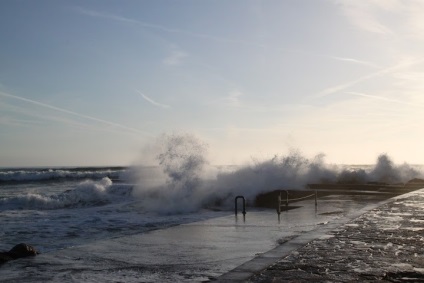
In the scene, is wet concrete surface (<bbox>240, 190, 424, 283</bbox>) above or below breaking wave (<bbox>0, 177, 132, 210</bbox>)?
below

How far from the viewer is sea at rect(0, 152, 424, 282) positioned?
10.8m

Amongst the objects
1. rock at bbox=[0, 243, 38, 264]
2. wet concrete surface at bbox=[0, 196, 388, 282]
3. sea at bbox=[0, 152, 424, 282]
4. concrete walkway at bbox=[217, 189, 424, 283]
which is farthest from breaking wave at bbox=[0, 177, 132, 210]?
concrete walkway at bbox=[217, 189, 424, 283]

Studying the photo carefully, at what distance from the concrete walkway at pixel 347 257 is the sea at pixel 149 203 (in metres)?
0.98

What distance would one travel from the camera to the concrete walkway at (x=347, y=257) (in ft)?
16.5

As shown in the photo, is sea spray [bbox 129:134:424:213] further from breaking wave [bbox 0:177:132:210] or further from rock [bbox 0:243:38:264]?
rock [bbox 0:243:38:264]

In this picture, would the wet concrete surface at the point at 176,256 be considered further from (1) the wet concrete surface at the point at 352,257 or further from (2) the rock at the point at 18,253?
(2) the rock at the point at 18,253

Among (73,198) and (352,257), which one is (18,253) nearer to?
(352,257)

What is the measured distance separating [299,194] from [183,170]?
575cm

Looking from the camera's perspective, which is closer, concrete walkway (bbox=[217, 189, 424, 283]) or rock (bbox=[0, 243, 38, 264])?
concrete walkway (bbox=[217, 189, 424, 283])

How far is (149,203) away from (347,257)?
50.1 ft

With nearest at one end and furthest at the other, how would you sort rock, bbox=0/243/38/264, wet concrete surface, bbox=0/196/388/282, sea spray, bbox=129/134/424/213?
wet concrete surface, bbox=0/196/388/282 → rock, bbox=0/243/38/264 → sea spray, bbox=129/134/424/213

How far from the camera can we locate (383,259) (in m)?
5.89

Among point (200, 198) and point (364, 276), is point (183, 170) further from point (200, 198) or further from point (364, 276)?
point (364, 276)

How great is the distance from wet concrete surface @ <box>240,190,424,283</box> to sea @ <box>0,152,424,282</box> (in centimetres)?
111
